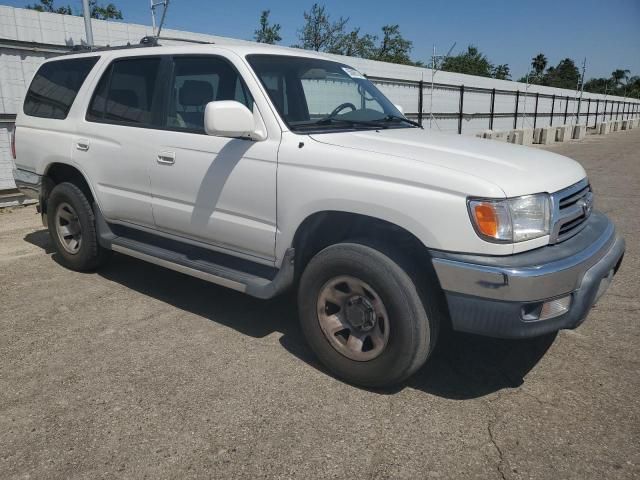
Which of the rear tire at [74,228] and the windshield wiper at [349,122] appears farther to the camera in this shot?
the rear tire at [74,228]

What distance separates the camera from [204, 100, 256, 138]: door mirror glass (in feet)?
9.87

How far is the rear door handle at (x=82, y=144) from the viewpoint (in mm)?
4406

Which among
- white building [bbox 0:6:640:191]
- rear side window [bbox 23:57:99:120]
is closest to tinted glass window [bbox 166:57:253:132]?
rear side window [bbox 23:57:99:120]

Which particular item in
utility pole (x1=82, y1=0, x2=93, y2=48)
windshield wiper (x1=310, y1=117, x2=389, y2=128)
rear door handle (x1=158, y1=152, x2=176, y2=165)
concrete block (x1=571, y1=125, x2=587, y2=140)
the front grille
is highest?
utility pole (x1=82, y1=0, x2=93, y2=48)

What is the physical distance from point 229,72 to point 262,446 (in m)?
2.43

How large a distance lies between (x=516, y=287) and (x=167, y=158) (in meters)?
2.54

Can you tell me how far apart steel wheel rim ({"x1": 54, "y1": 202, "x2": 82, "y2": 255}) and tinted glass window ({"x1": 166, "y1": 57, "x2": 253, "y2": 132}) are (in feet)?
5.60

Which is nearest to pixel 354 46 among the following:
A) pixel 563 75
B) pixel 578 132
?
pixel 578 132

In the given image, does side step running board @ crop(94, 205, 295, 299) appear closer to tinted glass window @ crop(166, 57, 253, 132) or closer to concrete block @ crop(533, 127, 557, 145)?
tinted glass window @ crop(166, 57, 253, 132)

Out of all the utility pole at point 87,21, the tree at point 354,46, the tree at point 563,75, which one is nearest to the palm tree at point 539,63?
the tree at point 563,75

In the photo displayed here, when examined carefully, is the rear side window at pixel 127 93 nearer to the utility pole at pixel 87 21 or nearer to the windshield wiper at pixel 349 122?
the windshield wiper at pixel 349 122

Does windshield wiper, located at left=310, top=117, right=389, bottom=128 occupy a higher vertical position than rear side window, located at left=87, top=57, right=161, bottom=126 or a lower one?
lower

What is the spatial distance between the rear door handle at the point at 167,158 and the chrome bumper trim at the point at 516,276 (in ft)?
6.79

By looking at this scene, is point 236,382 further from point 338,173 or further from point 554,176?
point 554,176
